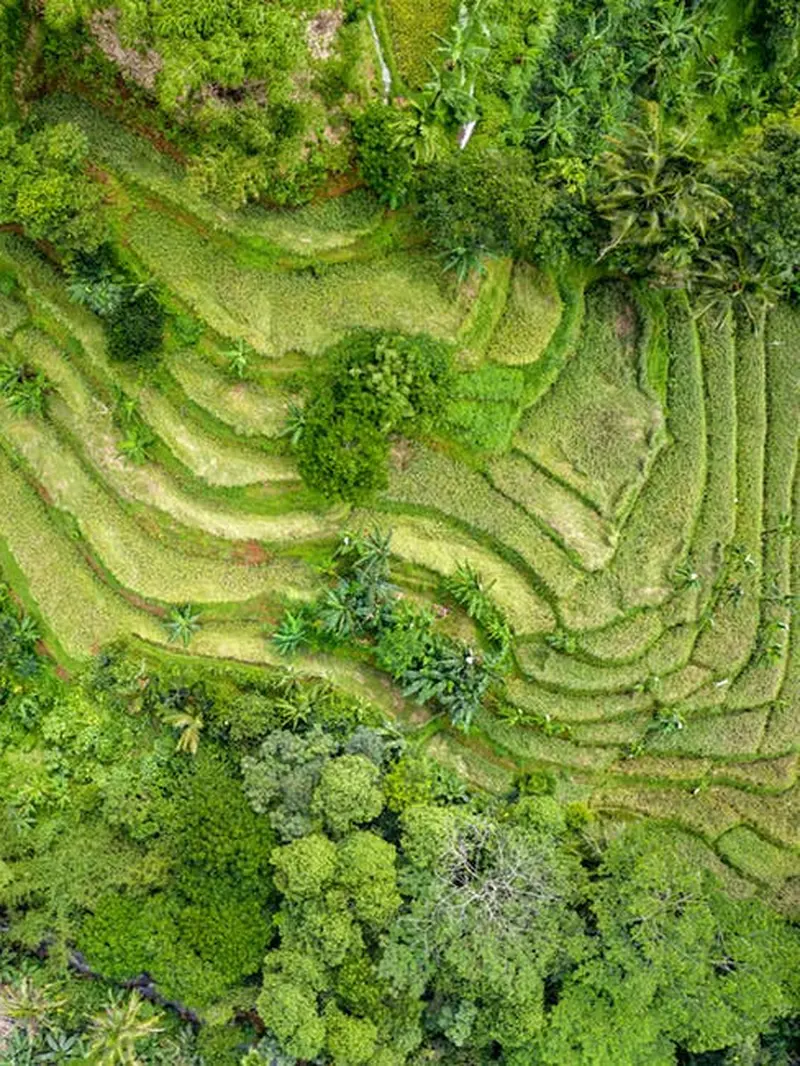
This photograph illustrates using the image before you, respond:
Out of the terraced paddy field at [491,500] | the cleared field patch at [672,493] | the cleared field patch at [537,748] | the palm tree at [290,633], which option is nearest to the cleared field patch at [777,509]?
the terraced paddy field at [491,500]

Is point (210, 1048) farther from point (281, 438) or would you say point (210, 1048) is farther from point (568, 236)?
point (568, 236)

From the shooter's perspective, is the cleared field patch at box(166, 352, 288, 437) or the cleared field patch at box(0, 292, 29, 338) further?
the cleared field patch at box(0, 292, 29, 338)

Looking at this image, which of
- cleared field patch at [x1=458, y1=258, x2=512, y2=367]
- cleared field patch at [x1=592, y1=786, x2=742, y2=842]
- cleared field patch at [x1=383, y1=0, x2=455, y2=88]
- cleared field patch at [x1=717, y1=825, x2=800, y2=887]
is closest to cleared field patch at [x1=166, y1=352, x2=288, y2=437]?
cleared field patch at [x1=458, y1=258, x2=512, y2=367]

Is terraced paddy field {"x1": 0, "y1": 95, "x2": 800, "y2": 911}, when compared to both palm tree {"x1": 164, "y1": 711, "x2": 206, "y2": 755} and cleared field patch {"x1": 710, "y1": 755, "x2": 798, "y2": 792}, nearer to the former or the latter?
cleared field patch {"x1": 710, "y1": 755, "x2": 798, "y2": 792}

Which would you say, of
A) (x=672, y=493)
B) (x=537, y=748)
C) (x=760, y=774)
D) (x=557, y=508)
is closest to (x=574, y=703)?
(x=537, y=748)

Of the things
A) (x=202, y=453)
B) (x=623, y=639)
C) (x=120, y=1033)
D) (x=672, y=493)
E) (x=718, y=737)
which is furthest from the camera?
(x=672, y=493)

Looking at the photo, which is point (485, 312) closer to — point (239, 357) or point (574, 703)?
point (239, 357)
